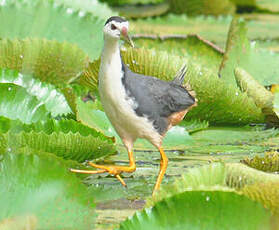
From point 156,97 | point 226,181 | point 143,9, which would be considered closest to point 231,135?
point 156,97

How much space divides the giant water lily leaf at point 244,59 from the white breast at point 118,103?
0.74m

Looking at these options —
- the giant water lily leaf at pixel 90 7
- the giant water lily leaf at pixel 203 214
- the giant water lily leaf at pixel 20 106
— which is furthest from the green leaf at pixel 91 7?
the giant water lily leaf at pixel 203 214

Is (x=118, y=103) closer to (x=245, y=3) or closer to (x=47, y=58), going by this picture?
(x=47, y=58)

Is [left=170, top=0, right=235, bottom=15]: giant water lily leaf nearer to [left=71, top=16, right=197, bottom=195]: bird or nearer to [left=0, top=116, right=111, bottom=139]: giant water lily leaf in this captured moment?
[left=71, top=16, right=197, bottom=195]: bird

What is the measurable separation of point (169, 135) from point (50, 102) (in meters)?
0.40

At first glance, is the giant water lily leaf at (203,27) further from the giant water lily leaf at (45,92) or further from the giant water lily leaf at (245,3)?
the giant water lily leaf at (45,92)

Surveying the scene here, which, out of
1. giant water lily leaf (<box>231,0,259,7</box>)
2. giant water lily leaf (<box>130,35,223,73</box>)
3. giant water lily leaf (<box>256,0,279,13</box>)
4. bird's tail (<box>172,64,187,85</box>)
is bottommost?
giant water lily leaf (<box>256,0,279,13</box>)

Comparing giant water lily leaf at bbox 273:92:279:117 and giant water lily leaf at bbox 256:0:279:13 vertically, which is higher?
giant water lily leaf at bbox 273:92:279:117

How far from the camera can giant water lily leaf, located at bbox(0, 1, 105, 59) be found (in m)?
2.99

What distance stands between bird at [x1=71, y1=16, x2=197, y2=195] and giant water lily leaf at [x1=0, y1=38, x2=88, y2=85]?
509mm

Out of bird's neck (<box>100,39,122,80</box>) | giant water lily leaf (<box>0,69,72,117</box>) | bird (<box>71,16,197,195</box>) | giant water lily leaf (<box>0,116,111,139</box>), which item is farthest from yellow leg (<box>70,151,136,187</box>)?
giant water lily leaf (<box>0,69,72,117</box>)

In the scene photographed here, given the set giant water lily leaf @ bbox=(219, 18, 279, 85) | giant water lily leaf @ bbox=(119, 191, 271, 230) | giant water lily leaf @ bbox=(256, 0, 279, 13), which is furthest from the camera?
giant water lily leaf @ bbox=(256, 0, 279, 13)

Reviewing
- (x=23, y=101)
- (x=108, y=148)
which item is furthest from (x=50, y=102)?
(x=108, y=148)

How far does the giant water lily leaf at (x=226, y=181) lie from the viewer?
5.29ft
